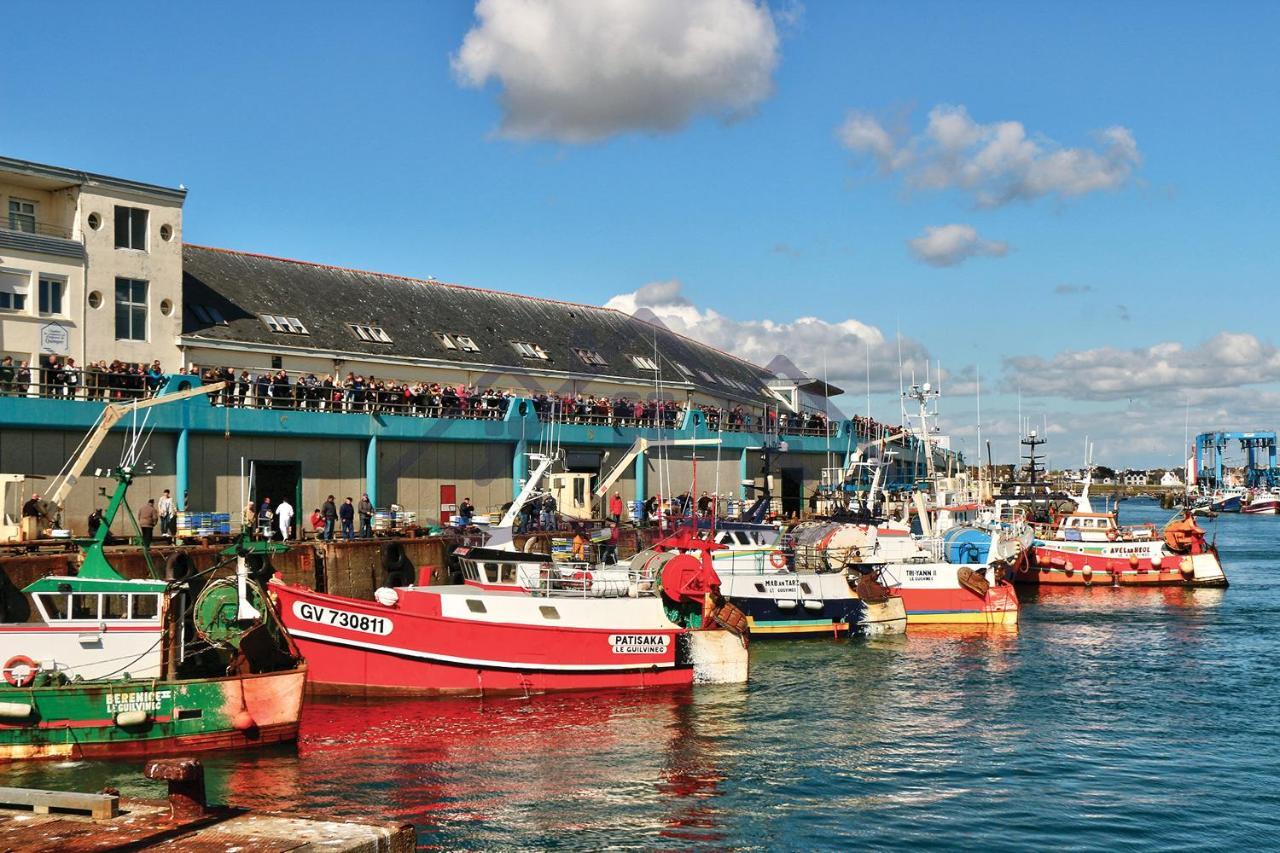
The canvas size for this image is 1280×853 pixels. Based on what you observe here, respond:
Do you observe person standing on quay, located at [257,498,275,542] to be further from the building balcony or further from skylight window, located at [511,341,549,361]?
skylight window, located at [511,341,549,361]

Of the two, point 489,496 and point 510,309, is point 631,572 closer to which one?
point 489,496

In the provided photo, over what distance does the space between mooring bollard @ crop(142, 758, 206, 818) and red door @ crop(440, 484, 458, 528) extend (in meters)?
32.9

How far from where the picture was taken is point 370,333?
2099 inches

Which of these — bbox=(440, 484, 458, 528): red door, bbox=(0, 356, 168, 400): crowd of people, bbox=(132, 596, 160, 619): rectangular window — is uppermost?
bbox=(0, 356, 168, 400): crowd of people

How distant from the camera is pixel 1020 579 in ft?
185

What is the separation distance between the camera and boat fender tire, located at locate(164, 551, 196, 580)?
31.1m

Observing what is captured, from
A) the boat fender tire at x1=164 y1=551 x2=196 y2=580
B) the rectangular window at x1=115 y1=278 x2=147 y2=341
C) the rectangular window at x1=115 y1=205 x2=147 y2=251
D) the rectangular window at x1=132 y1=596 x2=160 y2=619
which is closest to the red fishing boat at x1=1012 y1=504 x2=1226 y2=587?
the boat fender tire at x1=164 y1=551 x2=196 y2=580

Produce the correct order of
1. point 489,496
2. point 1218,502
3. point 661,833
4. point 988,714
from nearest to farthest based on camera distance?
point 661,833
point 988,714
point 489,496
point 1218,502

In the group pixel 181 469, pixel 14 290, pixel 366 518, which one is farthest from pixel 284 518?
pixel 14 290

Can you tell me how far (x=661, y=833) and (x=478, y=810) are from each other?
311 cm

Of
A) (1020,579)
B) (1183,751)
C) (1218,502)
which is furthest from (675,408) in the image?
(1218,502)

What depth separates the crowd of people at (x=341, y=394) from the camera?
37.4 m

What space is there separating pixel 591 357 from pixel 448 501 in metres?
18.0

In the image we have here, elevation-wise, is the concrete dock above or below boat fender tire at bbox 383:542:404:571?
below
